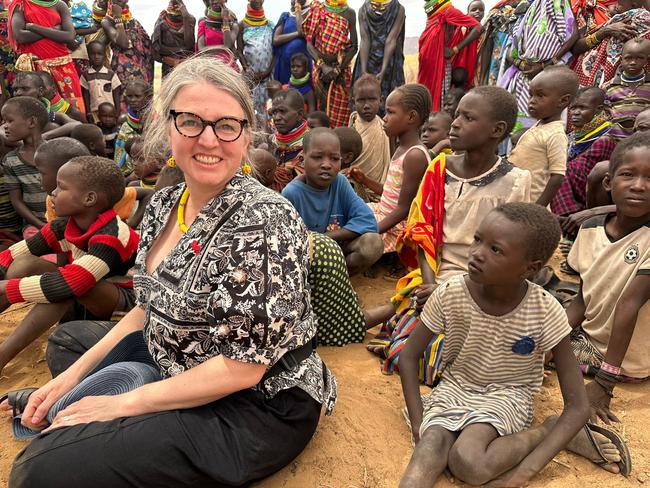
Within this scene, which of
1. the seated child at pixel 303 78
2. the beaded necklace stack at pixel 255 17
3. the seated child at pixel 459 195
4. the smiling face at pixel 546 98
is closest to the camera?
the seated child at pixel 459 195

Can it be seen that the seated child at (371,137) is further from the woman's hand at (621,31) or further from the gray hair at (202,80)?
the gray hair at (202,80)

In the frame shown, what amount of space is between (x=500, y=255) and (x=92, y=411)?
1499mm

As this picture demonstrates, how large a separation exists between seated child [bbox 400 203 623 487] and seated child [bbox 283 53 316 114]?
6.07 m

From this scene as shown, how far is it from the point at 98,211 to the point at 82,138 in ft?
8.10

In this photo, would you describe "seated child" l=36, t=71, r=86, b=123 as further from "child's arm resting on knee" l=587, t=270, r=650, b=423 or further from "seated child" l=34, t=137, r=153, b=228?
"child's arm resting on knee" l=587, t=270, r=650, b=423

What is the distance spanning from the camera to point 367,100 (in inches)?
197

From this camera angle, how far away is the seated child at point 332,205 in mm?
3467

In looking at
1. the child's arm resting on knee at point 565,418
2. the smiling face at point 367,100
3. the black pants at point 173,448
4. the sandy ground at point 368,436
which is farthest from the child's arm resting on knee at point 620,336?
the smiling face at point 367,100

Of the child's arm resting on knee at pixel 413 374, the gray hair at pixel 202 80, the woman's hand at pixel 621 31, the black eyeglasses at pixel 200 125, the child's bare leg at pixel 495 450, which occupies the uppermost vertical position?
the woman's hand at pixel 621 31

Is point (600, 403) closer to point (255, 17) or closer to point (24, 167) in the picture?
point (24, 167)

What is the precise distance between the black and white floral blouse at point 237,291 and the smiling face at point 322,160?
1.54 metres

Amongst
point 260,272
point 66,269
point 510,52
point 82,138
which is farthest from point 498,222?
point 510,52

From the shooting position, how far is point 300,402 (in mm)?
1835

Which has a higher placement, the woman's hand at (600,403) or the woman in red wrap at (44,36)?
the woman in red wrap at (44,36)
